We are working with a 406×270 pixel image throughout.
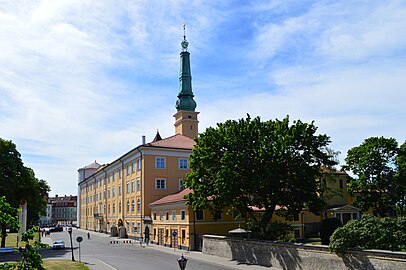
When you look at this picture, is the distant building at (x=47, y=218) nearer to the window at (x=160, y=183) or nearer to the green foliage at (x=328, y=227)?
the window at (x=160, y=183)

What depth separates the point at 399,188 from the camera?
52531 mm

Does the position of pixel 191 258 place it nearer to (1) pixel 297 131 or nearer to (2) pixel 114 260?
(2) pixel 114 260

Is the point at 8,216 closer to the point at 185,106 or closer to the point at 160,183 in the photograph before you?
the point at 160,183

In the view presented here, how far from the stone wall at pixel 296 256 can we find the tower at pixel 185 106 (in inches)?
1446

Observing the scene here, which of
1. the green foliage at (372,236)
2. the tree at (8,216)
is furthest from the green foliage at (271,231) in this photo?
the tree at (8,216)

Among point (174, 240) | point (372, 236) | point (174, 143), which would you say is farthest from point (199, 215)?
point (372, 236)

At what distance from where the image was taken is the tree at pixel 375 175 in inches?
2149

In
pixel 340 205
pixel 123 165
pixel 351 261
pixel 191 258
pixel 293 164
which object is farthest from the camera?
pixel 123 165

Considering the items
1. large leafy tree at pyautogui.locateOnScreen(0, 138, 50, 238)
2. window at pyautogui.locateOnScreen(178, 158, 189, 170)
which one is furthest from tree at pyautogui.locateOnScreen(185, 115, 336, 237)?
window at pyautogui.locateOnScreen(178, 158, 189, 170)

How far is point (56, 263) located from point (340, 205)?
3895 centimetres

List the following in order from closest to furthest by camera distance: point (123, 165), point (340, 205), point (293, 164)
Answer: point (293, 164) → point (340, 205) → point (123, 165)

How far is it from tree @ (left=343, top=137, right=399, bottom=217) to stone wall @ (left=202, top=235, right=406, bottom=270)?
28.8 meters

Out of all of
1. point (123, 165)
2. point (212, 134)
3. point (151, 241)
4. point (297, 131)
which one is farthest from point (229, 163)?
point (123, 165)

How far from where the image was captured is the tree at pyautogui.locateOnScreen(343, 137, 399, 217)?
54.6m
